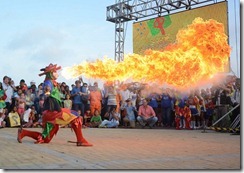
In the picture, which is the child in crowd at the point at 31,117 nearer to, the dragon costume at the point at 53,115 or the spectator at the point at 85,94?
the spectator at the point at 85,94

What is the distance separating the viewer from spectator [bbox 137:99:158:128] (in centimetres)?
1287

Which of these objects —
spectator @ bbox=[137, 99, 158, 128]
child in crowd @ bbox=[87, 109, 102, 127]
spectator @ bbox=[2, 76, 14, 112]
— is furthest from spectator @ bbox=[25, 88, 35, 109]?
spectator @ bbox=[137, 99, 158, 128]

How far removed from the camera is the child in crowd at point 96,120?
1340 cm

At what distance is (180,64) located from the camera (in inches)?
442

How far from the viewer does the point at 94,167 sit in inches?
183

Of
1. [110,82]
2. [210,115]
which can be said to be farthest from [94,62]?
[210,115]

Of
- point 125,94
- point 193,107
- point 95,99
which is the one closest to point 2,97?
point 95,99

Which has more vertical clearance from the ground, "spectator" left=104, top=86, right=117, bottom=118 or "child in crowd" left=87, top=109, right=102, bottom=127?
"spectator" left=104, top=86, right=117, bottom=118

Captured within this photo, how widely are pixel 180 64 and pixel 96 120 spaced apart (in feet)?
13.7

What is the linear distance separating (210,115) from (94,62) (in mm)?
4360

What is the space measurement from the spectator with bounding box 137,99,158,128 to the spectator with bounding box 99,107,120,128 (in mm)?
906

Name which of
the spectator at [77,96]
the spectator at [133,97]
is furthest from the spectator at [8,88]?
the spectator at [133,97]

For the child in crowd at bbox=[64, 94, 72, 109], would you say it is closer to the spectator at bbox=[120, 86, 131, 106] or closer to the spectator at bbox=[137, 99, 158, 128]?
the spectator at bbox=[120, 86, 131, 106]

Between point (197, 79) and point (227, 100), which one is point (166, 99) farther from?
point (227, 100)
